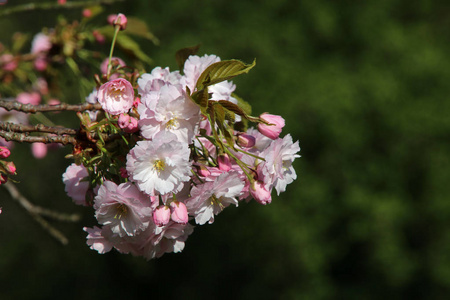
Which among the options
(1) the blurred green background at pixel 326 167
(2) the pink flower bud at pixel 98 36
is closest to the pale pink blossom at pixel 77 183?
(2) the pink flower bud at pixel 98 36

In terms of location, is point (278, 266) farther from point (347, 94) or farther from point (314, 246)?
point (347, 94)

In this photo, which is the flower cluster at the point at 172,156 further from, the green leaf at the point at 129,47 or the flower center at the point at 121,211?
the green leaf at the point at 129,47

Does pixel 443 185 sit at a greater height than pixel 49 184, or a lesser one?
greater

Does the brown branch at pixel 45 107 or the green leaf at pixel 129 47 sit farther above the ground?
the brown branch at pixel 45 107

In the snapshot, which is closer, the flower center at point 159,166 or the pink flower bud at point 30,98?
the flower center at point 159,166

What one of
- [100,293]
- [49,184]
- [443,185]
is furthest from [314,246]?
[49,184]

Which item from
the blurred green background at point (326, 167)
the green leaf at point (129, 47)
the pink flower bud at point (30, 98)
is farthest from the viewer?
the blurred green background at point (326, 167)
